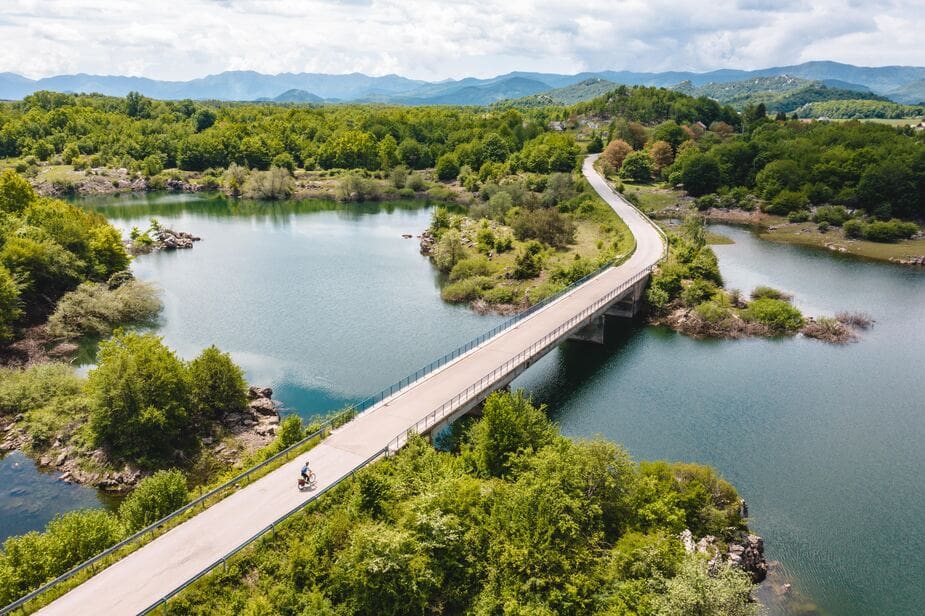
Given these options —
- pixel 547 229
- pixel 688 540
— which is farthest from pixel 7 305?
pixel 547 229

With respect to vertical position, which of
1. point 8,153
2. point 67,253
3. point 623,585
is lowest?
point 623,585

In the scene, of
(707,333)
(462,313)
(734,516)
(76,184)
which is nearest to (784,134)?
(707,333)

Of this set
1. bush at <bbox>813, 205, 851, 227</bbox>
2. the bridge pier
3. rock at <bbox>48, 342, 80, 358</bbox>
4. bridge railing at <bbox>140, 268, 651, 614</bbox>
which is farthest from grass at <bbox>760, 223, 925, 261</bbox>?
rock at <bbox>48, 342, 80, 358</bbox>

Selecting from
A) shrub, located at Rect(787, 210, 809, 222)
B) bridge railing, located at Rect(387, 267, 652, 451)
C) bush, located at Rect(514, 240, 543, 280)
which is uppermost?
shrub, located at Rect(787, 210, 809, 222)

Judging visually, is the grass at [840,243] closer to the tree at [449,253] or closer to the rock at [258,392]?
the tree at [449,253]

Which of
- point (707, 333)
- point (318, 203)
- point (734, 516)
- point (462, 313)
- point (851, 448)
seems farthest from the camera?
point (318, 203)

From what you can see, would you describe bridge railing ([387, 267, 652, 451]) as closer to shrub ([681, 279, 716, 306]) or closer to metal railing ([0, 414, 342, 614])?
metal railing ([0, 414, 342, 614])

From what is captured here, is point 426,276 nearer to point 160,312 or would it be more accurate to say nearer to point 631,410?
point 160,312

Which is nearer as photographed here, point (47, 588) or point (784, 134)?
point (47, 588)
